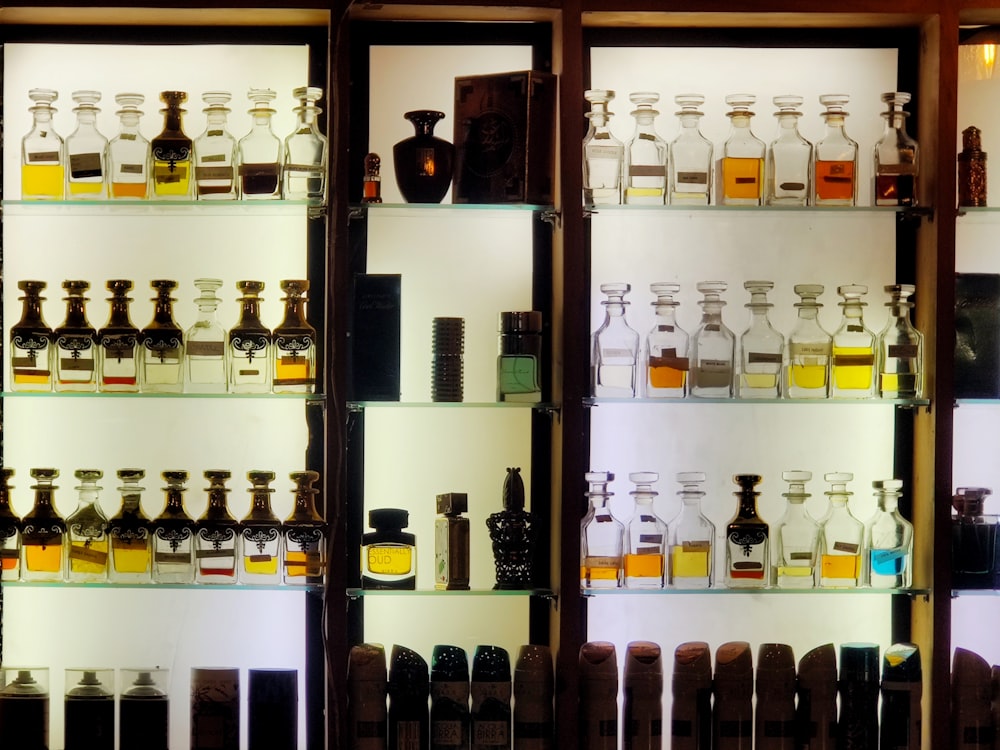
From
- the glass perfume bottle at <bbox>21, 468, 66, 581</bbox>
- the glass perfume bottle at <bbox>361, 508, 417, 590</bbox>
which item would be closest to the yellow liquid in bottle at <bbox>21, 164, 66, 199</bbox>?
the glass perfume bottle at <bbox>21, 468, 66, 581</bbox>

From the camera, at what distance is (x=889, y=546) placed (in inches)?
95.6

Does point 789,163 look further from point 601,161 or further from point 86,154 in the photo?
point 86,154

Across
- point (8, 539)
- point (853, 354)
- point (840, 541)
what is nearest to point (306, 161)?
point (8, 539)

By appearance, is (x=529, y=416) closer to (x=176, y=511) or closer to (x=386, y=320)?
(x=386, y=320)

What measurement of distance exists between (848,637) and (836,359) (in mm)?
730

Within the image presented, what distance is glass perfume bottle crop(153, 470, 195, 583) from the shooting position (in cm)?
241

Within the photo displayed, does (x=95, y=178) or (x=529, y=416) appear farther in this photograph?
(x=529, y=416)

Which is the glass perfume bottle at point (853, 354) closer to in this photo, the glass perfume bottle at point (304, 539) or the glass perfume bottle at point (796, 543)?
the glass perfume bottle at point (796, 543)

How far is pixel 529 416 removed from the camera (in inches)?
106

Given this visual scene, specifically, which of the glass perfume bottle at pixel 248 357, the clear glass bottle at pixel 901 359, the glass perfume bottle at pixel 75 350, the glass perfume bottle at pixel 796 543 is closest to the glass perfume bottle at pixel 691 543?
the glass perfume bottle at pixel 796 543

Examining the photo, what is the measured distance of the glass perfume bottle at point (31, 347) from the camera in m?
2.43

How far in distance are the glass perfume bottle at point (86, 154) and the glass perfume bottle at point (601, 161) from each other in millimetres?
1076

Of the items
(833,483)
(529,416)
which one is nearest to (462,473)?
(529,416)

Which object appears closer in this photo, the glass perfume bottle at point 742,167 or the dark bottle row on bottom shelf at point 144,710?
the dark bottle row on bottom shelf at point 144,710
